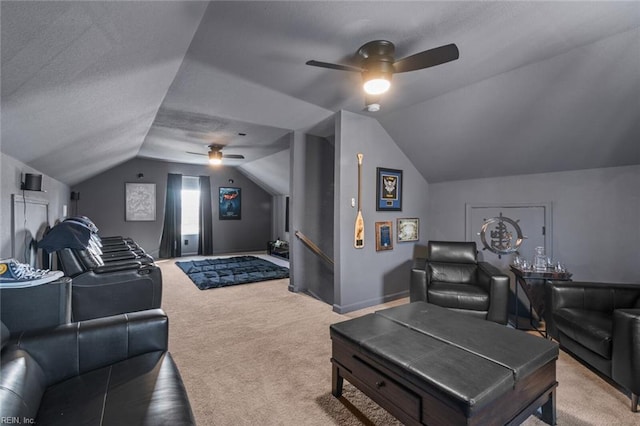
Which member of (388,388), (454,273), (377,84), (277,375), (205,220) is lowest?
(277,375)

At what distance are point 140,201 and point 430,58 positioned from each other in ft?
25.4

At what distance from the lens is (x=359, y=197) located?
3842 mm

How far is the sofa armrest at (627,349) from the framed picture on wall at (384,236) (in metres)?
2.40

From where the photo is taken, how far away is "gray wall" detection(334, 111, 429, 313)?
12.2 ft

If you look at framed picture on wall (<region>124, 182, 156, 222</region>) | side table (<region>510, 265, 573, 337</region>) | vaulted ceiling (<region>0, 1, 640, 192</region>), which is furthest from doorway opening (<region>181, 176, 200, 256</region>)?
side table (<region>510, 265, 573, 337</region>)

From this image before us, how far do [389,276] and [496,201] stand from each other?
5.96 feet

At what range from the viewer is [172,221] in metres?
7.77

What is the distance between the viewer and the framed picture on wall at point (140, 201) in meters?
7.32

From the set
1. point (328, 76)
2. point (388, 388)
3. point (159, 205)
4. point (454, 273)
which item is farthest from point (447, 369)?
point (159, 205)

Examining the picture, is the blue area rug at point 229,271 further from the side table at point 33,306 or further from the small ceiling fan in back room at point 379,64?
the small ceiling fan in back room at point 379,64

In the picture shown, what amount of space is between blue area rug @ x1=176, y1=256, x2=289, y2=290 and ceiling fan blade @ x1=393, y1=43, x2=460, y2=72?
425 cm

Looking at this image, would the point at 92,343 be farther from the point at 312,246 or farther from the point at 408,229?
the point at 408,229

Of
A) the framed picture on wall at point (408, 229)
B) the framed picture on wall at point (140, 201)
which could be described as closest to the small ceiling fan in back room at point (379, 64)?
the framed picture on wall at point (408, 229)

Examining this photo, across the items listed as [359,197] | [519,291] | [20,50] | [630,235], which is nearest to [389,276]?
[359,197]
